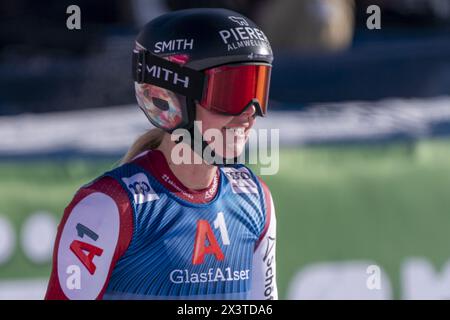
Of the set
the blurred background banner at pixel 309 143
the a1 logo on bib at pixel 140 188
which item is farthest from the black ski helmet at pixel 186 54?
the blurred background banner at pixel 309 143

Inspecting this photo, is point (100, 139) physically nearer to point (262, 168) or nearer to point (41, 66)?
point (262, 168)

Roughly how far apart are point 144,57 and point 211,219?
58 centimetres

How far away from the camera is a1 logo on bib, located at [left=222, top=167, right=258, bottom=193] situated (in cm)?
387

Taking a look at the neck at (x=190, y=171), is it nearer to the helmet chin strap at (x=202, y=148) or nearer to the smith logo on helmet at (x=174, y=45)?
the helmet chin strap at (x=202, y=148)

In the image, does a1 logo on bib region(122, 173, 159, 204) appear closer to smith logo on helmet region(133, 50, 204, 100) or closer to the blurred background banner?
smith logo on helmet region(133, 50, 204, 100)

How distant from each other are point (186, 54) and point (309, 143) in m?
2.32

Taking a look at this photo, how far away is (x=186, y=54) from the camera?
12.1 feet

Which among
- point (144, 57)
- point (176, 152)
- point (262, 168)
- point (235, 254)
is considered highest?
point (144, 57)

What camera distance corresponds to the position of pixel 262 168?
19.3 feet

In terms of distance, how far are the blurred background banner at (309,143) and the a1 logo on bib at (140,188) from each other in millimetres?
1678

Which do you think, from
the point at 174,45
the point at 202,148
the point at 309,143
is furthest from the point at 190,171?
the point at 309,143

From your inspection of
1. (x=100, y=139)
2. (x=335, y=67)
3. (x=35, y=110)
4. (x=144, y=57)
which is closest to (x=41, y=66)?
(x=35, y=110)

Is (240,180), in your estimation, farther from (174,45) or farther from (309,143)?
(309,143)

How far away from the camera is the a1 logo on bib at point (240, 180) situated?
387cm
